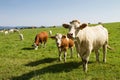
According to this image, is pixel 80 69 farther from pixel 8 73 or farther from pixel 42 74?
pixel 8 73

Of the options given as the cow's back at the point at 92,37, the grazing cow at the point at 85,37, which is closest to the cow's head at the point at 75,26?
the grazing cow at the point at 85,37

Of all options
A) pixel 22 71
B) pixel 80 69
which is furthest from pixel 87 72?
pixel 22 71

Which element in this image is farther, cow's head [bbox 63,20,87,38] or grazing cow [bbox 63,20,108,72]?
grazing cow [bbox 63,20,108,72]

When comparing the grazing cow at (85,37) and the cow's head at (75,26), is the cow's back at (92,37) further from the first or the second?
the cow's head at (75,26)

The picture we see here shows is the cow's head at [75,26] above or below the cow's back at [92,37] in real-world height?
above

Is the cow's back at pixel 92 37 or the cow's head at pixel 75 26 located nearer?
the cow's head at pixel 75 26

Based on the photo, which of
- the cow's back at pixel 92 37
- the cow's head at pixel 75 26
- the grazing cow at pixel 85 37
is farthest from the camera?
the cow's back at pixel 92 37

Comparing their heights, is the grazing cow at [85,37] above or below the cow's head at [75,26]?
below

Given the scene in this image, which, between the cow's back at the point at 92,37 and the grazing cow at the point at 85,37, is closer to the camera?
the grazing cow at the point at 85,37

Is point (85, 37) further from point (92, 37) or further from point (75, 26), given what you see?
point (75, 26)

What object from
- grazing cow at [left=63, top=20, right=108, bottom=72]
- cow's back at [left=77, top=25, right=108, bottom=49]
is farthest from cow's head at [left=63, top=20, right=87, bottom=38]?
cow's back at [left=77, top=25, right=108, bottom=49]

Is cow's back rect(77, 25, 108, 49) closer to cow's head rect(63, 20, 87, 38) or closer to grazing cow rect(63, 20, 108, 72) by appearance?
grazing cow rect(63, 20, 108, 72)

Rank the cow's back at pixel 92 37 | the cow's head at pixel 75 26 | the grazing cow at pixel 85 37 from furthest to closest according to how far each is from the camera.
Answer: the cow's back at pixel 92 37 → the grazing cow at pixel 85 37 → the cow's head at pixel 75 26

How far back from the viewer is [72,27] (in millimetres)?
11156
